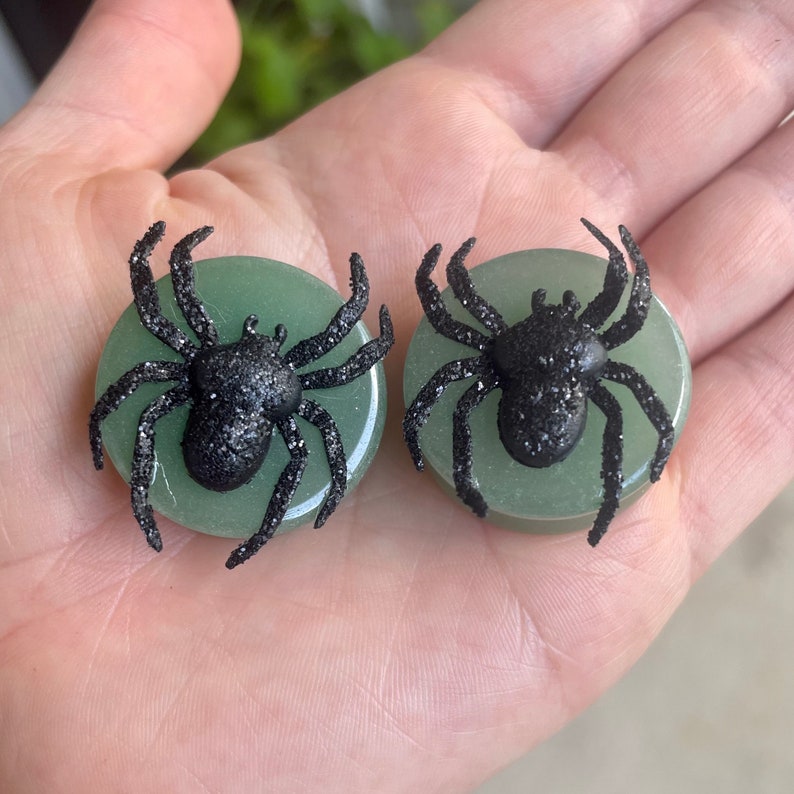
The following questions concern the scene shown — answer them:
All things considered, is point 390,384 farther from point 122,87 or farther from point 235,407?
point 122,87

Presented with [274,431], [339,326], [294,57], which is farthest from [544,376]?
[294,57]

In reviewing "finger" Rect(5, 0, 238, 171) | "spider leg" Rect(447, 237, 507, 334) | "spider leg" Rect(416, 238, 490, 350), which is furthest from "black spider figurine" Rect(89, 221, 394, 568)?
"finger" Rect(5, 0, 238, 171)

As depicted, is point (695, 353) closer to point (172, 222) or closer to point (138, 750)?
point (172, 222)

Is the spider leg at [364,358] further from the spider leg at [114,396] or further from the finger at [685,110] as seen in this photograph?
the finger at [685,110]

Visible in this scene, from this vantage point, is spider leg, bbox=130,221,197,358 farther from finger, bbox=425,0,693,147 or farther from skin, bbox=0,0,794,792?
finger, bbox=425,0,693,147

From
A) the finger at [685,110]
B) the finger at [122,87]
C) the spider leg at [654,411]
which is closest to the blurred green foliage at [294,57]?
the finger at [122,87]

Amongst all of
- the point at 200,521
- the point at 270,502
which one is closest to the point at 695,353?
the point at 270,502
